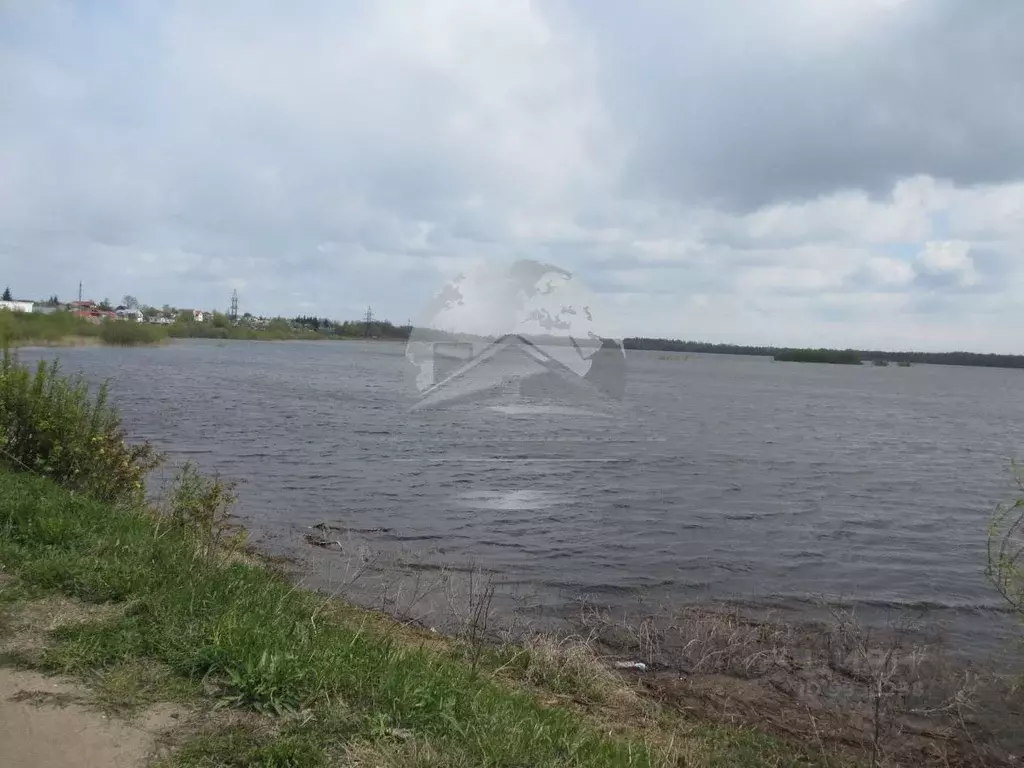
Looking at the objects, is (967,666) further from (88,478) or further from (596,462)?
(596,462)

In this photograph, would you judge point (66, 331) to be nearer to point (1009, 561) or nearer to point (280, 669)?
point (280, 669)

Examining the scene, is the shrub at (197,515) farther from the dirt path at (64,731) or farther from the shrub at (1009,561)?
the shrub at (1009,561)

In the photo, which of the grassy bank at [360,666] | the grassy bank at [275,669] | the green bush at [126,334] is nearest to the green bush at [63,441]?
the grassy bank at [360,666]

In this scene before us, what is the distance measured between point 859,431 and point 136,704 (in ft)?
115

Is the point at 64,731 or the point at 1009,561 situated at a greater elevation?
the point at 1009,561

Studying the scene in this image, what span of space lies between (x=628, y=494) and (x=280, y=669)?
544 inches

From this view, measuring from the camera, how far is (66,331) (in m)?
41.3

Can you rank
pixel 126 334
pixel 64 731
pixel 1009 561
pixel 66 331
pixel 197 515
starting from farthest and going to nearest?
pixel 126 334, pixel 66 331, pixel 197 515, pixel 1009 561, pixel 64 731

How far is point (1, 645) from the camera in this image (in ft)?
16.0

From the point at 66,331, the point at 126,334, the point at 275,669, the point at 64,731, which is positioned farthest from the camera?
the point at 126,334

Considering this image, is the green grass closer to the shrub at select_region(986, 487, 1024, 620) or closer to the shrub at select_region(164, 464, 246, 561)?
the shrub at select_region(164, 464, 246, 561)

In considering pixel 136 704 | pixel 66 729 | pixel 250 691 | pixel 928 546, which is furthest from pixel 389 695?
pixel 928 546

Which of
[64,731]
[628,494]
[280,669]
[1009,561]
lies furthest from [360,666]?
[628,494]

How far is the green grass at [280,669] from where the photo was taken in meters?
4.16
